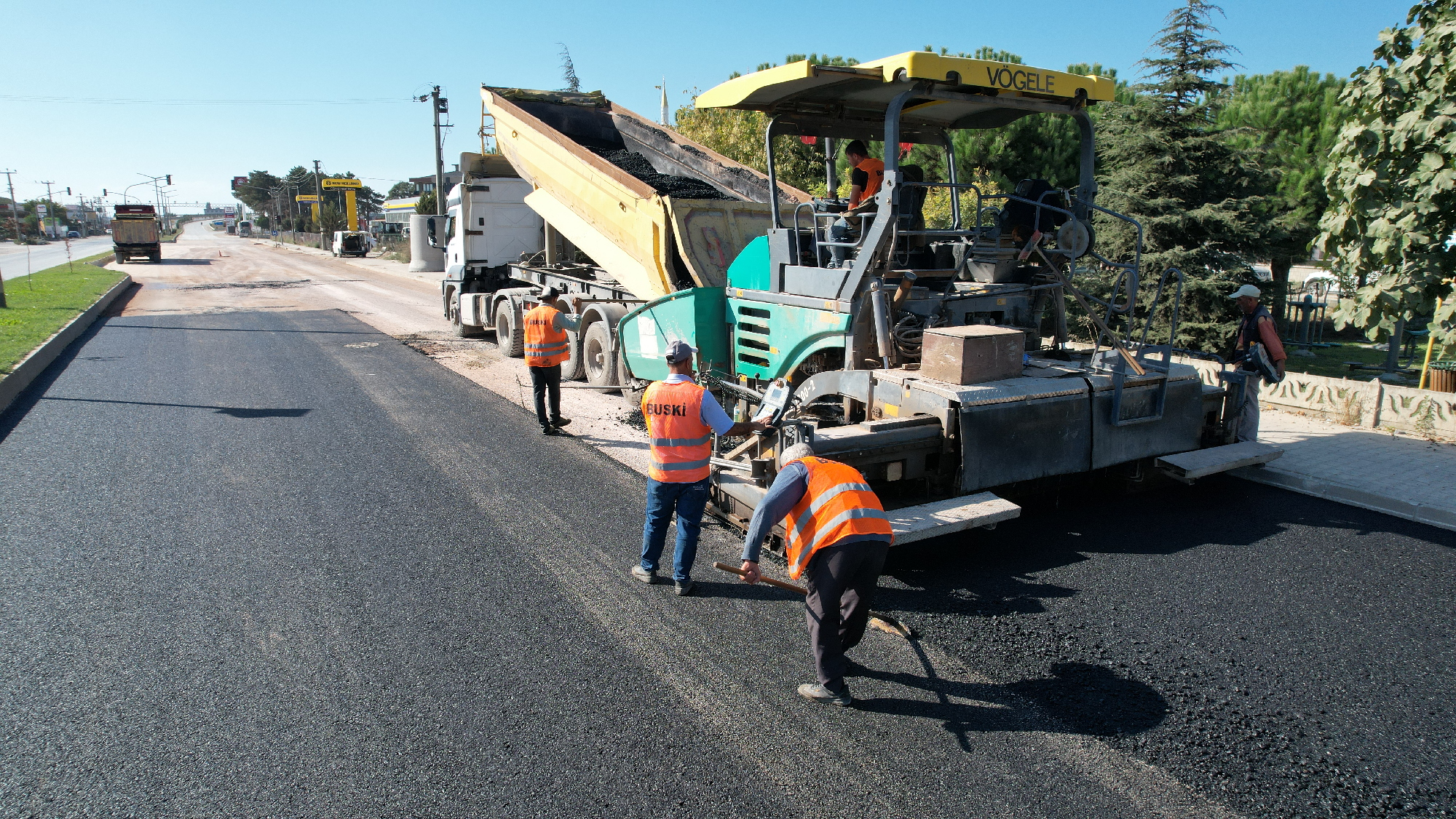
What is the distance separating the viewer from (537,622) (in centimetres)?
446

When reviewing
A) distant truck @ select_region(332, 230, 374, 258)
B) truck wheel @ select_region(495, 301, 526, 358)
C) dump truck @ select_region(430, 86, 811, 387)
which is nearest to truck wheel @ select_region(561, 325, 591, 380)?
dump truck @ select_region(430, 86, 811, 387)

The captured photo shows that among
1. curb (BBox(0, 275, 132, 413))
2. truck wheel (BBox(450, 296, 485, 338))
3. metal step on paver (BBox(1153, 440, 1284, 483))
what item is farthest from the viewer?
truck wheel (BBox(450, 296, 485, 338))

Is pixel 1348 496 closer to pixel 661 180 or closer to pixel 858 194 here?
pixel 858 194

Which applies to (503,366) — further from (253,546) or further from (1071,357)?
(1071,357)

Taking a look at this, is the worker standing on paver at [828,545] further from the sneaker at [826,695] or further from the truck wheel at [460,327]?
the truck wheel at [460,327]

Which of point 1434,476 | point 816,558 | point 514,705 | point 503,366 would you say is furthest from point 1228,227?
point 514,705

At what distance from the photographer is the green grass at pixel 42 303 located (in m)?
11.9

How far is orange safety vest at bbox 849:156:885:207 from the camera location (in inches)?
253

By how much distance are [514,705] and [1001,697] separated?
2159 millimetres

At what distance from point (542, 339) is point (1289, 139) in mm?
13204

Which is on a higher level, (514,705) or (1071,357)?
(1071,357)

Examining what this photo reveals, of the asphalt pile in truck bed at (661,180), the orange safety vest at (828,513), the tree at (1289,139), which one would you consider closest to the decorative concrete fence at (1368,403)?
the tree at (1289,139)

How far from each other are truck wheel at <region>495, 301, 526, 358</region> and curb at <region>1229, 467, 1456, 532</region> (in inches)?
367

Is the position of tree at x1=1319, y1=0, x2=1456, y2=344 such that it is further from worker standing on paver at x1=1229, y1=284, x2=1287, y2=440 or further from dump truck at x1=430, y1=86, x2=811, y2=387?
dump truck at x1=430, y1=86, x2=811, y2=387
